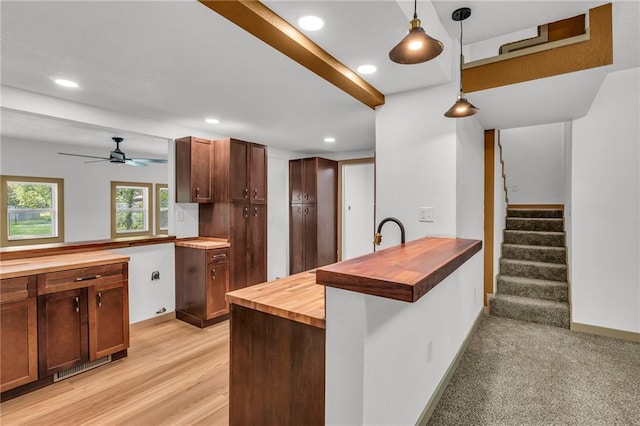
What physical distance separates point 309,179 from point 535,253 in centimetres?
358

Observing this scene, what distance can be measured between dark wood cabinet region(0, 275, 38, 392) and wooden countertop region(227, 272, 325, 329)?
1751 mm

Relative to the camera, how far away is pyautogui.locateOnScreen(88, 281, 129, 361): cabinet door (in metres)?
2.57

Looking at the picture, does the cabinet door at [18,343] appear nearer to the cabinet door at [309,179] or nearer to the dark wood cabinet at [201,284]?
the dark wood cabinet at [201,284]

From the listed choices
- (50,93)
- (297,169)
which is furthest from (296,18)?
(297,169)

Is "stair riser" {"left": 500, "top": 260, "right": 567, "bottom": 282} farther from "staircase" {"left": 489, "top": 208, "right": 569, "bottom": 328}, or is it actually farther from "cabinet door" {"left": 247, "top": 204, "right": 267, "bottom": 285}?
"cabinet door" {"left": 247, "top": 204, "right": 267, "bottom": 285}

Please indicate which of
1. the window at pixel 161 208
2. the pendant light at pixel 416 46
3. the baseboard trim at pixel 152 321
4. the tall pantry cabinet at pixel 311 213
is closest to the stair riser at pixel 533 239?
the tall pantry cabinet at pixel 311 213

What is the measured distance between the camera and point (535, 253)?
4074 mm

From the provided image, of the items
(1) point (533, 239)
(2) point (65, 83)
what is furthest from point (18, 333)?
(1) point (533, 239)

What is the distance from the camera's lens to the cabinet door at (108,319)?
257 cm

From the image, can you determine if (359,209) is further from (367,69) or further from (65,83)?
(65,83)

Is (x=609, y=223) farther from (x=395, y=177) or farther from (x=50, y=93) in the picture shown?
(x=50, y=93)

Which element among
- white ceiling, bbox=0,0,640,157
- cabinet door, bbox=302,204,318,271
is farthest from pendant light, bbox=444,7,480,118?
cabinet door, bbox=302,204,318,271

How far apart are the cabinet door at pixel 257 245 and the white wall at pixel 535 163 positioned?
4.55 meters

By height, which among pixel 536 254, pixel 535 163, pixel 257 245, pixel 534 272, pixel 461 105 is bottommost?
pixel 534 272
